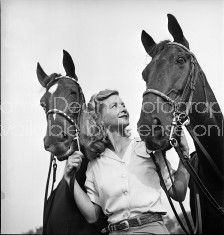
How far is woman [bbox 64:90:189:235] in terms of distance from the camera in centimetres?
216

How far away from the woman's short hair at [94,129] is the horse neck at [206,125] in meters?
0.58

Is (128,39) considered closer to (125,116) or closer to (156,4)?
(156,4)

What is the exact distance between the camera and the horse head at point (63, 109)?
2.77m

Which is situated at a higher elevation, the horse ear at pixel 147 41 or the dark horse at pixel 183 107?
the horse ear at pixel 147 41

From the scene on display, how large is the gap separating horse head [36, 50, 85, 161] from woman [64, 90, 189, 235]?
0.72 ft

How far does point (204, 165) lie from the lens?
255 cm

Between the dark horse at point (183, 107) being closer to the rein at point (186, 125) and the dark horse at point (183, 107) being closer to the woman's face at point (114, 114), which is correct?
the rein at point (186, 125)

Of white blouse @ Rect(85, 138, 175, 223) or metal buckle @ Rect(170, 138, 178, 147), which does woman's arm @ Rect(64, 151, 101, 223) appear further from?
metal buckle @ Rect(170, 138, 178, 147)

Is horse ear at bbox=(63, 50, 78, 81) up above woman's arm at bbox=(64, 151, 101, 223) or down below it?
above

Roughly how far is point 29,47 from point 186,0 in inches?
61.0

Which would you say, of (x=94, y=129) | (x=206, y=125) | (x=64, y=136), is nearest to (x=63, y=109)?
(x=64, y=136)

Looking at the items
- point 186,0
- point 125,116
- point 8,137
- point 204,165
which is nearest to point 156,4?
point 186,0

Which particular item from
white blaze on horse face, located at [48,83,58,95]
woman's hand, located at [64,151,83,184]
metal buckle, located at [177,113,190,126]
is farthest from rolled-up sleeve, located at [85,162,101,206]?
white blaze on horse face, located at [48,83,58,95]

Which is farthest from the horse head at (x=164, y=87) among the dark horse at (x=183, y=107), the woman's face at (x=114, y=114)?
the woman's face at (x=114, y=114)
